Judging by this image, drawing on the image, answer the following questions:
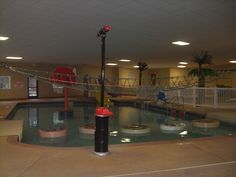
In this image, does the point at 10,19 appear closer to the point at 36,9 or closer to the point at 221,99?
the point at 36,9

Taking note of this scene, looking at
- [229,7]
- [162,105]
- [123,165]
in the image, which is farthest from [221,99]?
[123,165]

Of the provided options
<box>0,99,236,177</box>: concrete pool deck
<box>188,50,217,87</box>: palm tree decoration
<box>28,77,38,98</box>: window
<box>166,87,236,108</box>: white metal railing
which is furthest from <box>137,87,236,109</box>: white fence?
<box>28,77,38,98</box>: window

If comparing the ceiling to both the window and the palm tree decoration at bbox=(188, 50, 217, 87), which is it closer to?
the palm tree decoration at bbox=(188, 50, 217, 87)

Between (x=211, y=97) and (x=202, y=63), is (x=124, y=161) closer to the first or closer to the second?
(x=211, y=97)

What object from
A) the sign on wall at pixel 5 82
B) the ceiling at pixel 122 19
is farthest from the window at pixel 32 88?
the ceiling at pixel 122 19

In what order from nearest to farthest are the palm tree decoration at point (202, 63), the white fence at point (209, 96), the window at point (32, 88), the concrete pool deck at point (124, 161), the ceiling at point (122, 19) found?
the concrete pool deck at point (124, 161) < the ceiling at point (122, 19) < the white fence at point (209, 96) < the palm tree decoration at point (202, 63) < the window at point (32, 88)

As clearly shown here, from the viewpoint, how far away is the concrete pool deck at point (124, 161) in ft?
7.97

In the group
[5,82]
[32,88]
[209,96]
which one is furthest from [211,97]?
[5,82]

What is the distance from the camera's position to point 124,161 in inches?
108

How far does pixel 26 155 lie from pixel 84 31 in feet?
11.2

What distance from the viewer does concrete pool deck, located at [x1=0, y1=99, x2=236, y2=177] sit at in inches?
95.6

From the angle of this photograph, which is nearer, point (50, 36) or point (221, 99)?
point (50, 36)

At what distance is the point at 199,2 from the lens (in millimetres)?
3520

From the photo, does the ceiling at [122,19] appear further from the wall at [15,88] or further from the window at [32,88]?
the window at [32,88]
